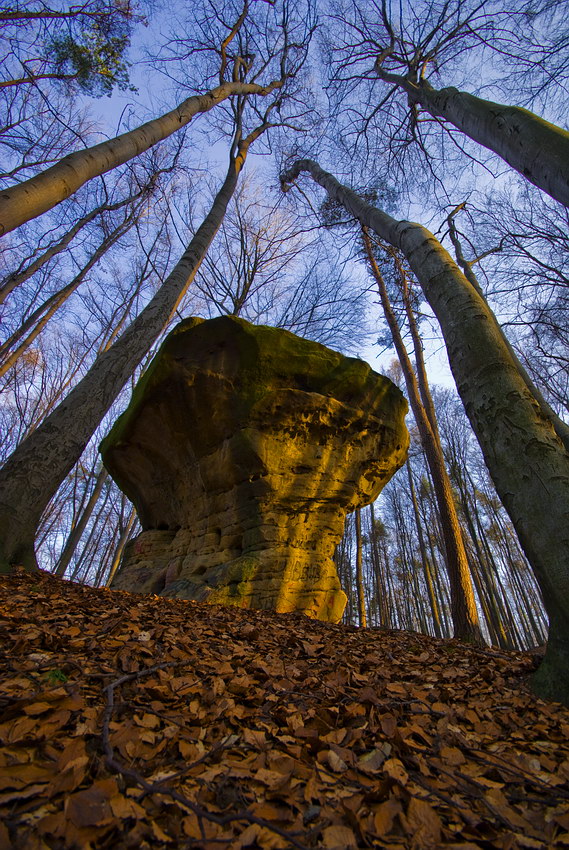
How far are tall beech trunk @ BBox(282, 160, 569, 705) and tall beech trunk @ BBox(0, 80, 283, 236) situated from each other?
170 inches

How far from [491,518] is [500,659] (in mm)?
18954

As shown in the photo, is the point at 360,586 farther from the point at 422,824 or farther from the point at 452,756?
the point at 422,824

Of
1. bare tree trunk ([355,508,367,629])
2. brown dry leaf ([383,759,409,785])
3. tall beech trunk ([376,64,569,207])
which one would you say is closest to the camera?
brown dry leaf ([383,759,409,785])

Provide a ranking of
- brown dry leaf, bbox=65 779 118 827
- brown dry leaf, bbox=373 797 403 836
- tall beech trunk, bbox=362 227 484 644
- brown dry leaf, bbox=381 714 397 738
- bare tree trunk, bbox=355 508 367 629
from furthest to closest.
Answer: bare tree trunk, bbox=355 508 367 629 < tall beech trunk, bbox=362 227 484 644 < brown dry leaf, bbox=381 714 397 738 < brown dry leaf, bbox=373 797 403 836 < brown dry leaf, bbox=65 779 118 827

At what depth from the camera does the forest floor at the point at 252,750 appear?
0.97 m

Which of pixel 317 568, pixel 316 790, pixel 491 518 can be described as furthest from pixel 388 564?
pixel 316 790

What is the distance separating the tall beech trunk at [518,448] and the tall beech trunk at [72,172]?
4.31m

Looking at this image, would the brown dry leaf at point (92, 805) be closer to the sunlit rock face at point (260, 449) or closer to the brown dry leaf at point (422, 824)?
the brown dry leaf at point (422, 824)

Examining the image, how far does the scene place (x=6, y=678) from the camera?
5.21 feet

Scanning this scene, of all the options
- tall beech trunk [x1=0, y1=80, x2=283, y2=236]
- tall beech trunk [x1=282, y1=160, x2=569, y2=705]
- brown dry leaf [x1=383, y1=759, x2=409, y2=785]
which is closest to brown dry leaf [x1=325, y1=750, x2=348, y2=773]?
brown dry leaf [x1=383, y1=759, x2=409, y2=785]

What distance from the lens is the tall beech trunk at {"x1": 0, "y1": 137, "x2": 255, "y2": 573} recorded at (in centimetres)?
425

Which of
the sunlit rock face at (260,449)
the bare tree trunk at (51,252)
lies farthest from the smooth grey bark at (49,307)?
the sunlit rock face at (260,449)

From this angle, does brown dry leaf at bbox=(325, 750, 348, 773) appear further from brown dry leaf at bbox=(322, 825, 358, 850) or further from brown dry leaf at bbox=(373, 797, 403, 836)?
brown dry leaf at bbox=(322, 825, 358, 850)

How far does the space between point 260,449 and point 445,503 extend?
4.21 m
